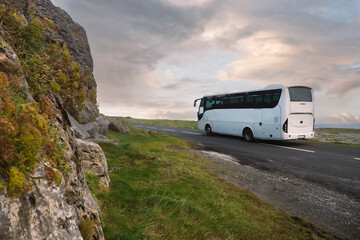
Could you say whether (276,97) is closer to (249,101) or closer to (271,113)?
(271,113)

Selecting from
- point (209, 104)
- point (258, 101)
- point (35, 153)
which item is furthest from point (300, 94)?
point (35, 153)

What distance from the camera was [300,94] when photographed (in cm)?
1623

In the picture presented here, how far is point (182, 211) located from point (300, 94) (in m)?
15.1

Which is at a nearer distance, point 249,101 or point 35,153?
point 35,153

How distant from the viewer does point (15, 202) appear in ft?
6.11

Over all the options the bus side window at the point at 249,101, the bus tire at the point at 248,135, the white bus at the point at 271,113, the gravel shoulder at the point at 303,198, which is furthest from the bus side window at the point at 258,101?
the gravel shoulder at the point at 303,198

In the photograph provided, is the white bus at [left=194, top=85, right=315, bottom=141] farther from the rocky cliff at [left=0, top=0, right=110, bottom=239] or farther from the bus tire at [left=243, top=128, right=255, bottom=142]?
the rocky cliff at [left=0, top=0, right=110, bottom=239]

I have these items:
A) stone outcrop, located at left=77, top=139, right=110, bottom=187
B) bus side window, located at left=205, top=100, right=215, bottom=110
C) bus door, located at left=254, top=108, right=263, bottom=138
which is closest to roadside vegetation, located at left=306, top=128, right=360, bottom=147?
bus door, located at left=254, top=108, right=263, bottom=138

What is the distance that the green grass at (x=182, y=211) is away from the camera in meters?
3.66

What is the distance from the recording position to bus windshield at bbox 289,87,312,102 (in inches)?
632

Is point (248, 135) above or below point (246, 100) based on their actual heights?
below

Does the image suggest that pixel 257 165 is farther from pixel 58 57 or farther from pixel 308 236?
pixel 58 57

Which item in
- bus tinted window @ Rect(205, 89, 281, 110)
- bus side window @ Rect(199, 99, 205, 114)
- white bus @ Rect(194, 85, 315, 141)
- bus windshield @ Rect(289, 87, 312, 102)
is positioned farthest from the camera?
bus side window @ Rect(199, 99, 205, 114)

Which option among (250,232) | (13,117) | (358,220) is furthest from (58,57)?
(358,220)
